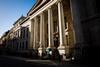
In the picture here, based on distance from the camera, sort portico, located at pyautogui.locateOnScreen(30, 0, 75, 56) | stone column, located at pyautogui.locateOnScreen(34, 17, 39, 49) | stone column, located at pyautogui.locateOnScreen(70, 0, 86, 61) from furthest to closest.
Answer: stone column, located at pyautogui.locateOnScreen(34, 17, 39, 49)
portico, located at pyautogui.locateOnScreen(30, 0, 75, 56)
stone column, located at pyautogui.locateOnScreen(70, 0, 86, 61)

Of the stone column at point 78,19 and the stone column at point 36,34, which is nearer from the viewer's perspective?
the stone column at point 78,19

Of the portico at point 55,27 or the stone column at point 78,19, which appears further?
the portico at point 55,27

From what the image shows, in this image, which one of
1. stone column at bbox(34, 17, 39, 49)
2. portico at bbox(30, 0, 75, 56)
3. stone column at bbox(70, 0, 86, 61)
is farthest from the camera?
stone column at bbox(34, 17, 39, 49)

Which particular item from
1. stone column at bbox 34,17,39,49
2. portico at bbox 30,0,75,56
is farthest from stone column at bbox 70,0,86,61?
stone column at bbox 34,17,39,49

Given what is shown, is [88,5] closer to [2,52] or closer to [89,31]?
[89,31]

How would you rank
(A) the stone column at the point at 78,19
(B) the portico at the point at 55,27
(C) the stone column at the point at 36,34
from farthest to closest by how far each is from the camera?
(C) the stone column at the point at 36,34 → (B) the portico at the point at 55,27 → (A) the stone column at the point at 78,19

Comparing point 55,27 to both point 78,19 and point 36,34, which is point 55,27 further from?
point 78,19

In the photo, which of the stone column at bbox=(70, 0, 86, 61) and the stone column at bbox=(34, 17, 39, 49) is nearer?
the stone column at bbox=(70, 0, 86, 61)

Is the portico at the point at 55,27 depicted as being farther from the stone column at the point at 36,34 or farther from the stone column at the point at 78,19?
the stone column at the point at 78,19

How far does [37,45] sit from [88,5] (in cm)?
1703

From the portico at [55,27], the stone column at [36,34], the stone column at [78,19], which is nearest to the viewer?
the stone column at [78,19]

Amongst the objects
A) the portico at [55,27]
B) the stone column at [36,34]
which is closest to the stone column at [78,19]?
the portico at [55,27]

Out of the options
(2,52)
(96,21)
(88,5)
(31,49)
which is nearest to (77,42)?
(96,21)

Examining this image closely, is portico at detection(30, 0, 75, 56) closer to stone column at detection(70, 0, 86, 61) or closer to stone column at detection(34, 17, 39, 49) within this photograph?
stone column at detection(34, 17, 39, 49)
